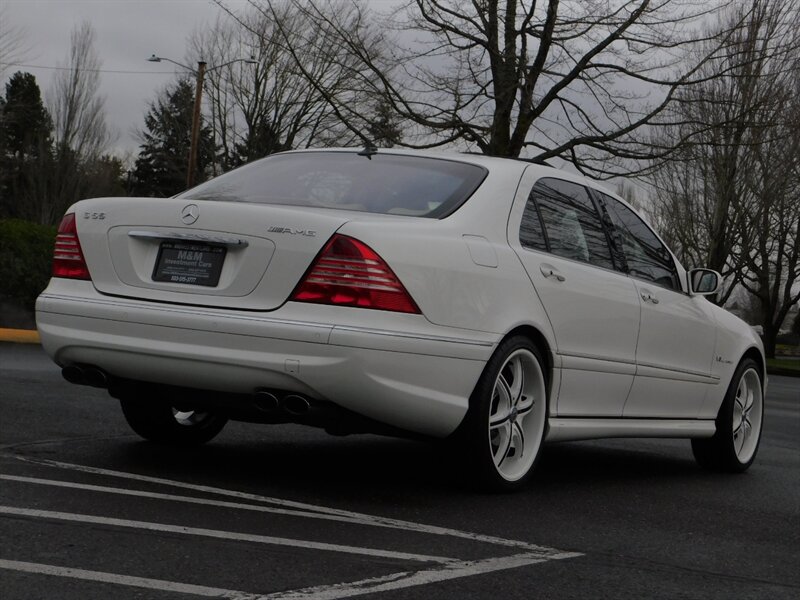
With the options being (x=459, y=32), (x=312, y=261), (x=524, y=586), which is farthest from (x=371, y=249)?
(x=459, y=32)

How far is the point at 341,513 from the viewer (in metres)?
4.54

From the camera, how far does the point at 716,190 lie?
34.8 meters

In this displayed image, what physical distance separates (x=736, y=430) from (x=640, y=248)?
1.52 m

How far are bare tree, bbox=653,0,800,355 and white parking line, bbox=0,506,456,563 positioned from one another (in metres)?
15.4

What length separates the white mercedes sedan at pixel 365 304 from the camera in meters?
4.61

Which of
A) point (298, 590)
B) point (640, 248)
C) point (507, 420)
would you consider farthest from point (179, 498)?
point (640, 248)

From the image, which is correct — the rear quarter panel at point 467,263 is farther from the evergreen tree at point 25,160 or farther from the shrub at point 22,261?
the evergreen tree at point 25,160

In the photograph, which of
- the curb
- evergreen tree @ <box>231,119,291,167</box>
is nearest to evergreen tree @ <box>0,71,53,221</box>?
evergreen tree @ <box>231,119,291,167</box>

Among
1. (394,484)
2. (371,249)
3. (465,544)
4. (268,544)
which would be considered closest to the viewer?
(268,544)

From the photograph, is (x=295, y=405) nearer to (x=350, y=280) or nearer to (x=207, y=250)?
(x=350, y=280)

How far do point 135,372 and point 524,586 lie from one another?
2.04 metres

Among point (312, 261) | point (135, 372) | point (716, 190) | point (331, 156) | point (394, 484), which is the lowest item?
point (394, 484)

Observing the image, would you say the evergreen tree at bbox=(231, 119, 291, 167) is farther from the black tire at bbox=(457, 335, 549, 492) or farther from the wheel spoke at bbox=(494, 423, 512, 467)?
the wheel spoke at bbox=(494, 423, 512, 467)

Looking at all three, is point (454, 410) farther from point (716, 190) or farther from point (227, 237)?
point (716, 190)
